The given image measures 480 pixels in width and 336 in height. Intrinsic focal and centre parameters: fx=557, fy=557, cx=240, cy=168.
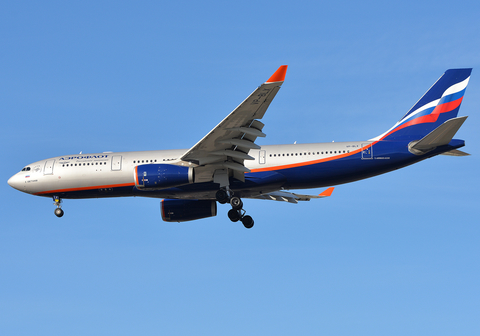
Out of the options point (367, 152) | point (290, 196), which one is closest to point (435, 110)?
point (367, 152)

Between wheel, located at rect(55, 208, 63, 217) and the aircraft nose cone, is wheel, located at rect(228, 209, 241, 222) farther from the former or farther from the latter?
the aircraft nose cone

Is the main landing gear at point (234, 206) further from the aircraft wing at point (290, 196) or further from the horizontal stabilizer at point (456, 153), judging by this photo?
the horizontal stabilizer at point (456, 153)

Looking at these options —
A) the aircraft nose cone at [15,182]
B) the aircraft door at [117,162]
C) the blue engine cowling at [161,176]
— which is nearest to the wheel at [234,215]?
the blue engine cowling at [161,176]

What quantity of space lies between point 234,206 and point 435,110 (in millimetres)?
10602

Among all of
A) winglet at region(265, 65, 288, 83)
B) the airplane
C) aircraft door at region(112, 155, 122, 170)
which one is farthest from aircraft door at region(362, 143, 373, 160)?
aircraft door at region(112, 155, 122, 170)

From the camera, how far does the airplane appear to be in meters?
23.9

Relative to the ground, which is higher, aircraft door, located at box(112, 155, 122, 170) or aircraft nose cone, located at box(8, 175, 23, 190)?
aircraft door, located at box(112, 155, 122, 170)

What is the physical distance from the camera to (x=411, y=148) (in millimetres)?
24891

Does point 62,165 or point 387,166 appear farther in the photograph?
point 62,165

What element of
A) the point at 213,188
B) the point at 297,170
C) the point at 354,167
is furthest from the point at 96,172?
the point at 354,167

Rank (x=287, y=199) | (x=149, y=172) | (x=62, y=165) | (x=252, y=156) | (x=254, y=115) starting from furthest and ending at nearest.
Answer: (x=287, y=199) → (x=62, y=165) → (x=252, y=156) → (x=149, y=172) → (x=254, y=115)

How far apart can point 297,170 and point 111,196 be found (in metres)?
9.21

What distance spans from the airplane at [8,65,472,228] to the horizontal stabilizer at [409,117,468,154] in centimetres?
4

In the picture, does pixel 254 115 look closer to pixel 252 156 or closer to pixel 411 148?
pixel 252 156
